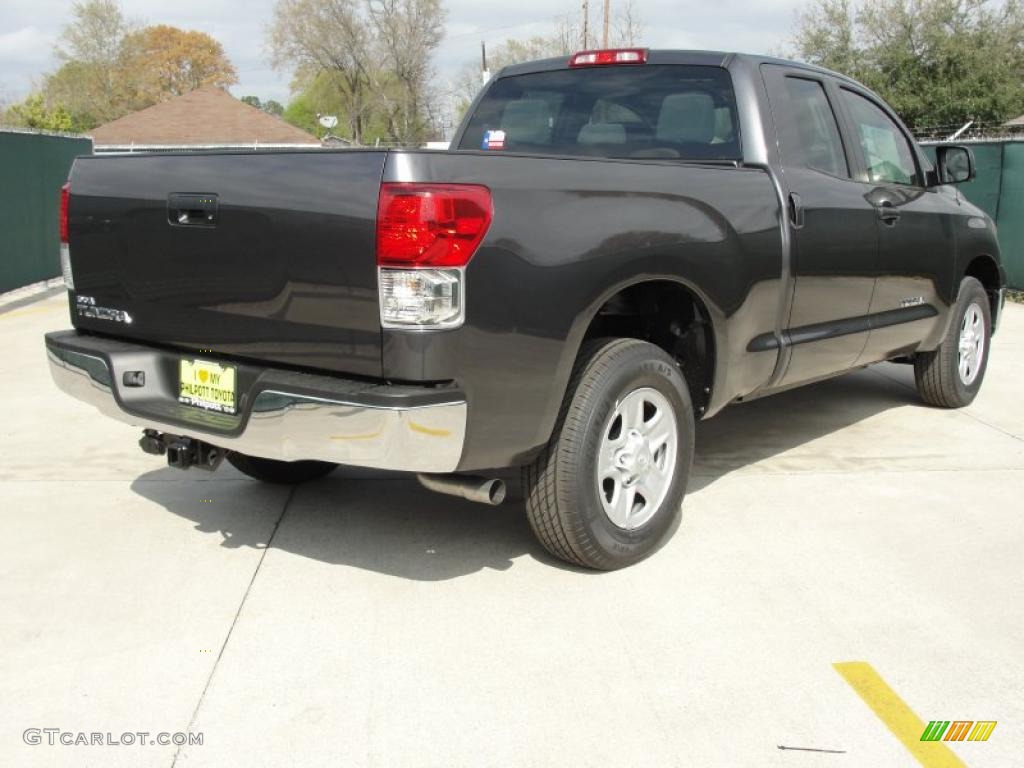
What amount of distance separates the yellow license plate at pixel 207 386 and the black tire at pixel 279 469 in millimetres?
1031

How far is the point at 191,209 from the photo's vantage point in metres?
3.40

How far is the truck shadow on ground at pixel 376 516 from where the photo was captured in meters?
4.00

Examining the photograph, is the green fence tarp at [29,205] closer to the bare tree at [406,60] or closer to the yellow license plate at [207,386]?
the yellow license plate at [207,386]

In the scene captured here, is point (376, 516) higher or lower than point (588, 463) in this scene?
lower

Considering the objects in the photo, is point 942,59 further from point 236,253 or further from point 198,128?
point 236,253

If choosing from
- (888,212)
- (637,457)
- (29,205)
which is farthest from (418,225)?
(29,205)

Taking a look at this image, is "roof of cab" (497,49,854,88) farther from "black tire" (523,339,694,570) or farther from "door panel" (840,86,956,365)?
"black tire" (523,339,694,570)

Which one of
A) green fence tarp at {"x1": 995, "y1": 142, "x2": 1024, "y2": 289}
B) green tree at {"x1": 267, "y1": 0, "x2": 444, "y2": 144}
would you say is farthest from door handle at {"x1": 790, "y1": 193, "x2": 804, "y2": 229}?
green tree at {"x1": 267, "y1": 0, "x2": 444, "y2": 144}

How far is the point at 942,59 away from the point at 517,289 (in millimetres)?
38515

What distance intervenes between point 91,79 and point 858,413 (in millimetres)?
68337

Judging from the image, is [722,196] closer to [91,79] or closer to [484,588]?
[484,588]

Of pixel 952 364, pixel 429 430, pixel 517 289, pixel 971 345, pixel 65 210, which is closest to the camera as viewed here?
pixel 429 430

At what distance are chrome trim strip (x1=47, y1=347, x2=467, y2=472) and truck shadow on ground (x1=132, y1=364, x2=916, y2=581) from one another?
2.66 ft

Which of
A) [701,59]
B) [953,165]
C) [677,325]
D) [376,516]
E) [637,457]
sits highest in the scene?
[701,59]
